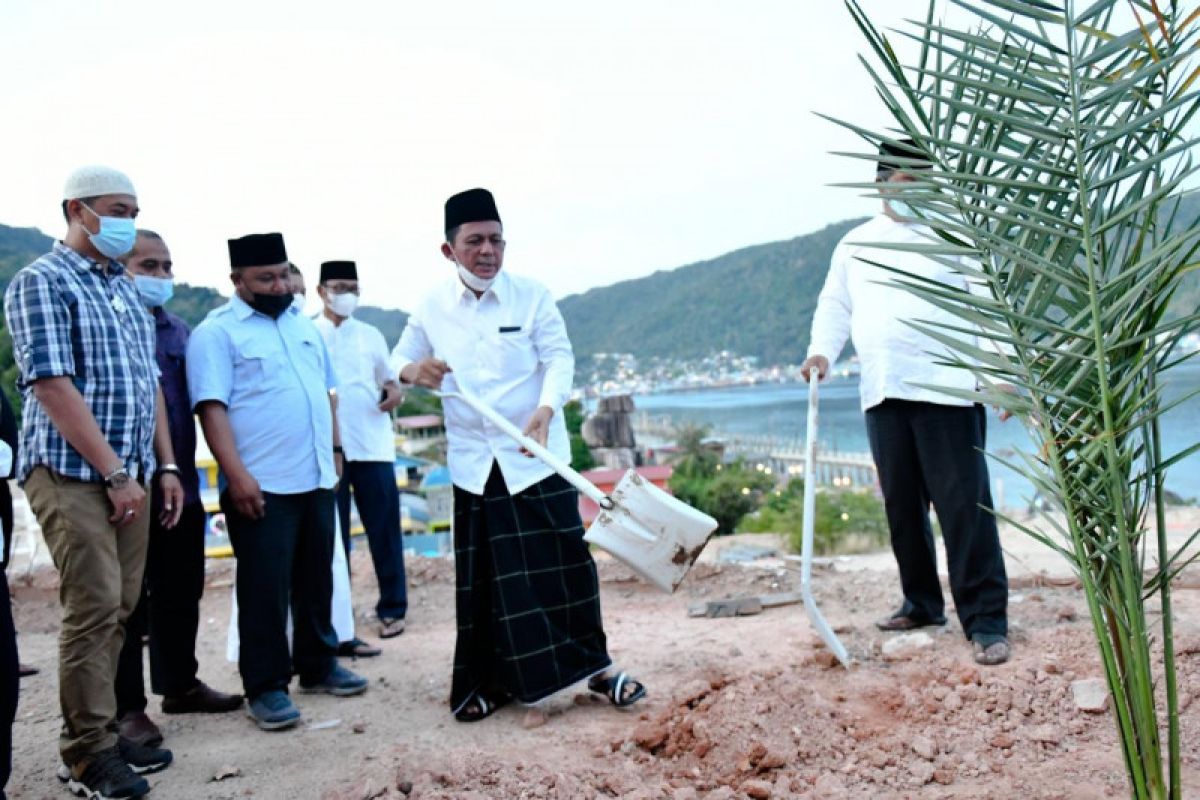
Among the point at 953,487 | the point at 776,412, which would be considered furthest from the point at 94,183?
the point at 776,412

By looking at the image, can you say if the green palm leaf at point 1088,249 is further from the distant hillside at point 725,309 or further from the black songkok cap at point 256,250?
the distant hillside at point 725,309

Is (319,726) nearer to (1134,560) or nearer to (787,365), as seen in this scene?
(1134,560)

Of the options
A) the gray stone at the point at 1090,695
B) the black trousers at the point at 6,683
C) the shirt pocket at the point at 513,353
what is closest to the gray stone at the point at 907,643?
the gray stone at the point at 1090,695

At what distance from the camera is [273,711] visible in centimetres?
350

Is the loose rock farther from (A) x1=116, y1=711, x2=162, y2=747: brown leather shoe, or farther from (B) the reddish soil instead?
(A) x1=116, y1=711, x2=162, y2=747: brown leather shoe

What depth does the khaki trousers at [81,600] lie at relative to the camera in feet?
9.20

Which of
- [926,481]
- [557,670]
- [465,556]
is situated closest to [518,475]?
[465,556]

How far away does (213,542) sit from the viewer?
11586mm

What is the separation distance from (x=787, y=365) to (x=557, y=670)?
66.8m

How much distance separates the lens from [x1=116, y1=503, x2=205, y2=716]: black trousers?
3.58 meters

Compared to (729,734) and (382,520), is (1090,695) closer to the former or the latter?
(729,734)

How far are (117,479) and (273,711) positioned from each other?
3.80 ft

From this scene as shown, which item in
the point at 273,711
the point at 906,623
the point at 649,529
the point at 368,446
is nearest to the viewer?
the point at 649,529

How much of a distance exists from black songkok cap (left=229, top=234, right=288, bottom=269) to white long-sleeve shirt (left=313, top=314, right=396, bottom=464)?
1485mm
